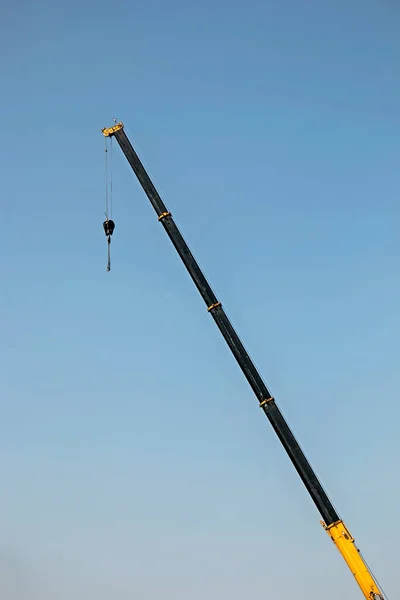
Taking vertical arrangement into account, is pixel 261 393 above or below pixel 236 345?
below

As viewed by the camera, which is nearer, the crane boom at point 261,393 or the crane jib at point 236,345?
the crane boom at point 261,393

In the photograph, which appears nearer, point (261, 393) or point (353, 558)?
point (353, 558)

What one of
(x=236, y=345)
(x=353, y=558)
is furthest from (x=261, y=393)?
(x=353, y=558)

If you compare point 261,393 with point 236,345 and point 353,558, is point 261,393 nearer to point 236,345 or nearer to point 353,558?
point 236,345

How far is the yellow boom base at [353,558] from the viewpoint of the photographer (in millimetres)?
32500

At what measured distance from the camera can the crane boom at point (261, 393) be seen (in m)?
33.2

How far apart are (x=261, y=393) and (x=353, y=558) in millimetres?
9266

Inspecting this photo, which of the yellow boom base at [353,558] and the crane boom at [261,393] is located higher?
the crane boom at [261,393]

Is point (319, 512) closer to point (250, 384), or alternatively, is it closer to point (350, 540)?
point (350, 540)

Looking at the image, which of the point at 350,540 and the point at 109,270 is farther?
the point at 109,270

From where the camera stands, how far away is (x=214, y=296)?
38.8m

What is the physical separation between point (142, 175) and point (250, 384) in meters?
14.9

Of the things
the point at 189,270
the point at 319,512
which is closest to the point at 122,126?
the point at 189,270

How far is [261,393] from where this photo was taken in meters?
36.6
